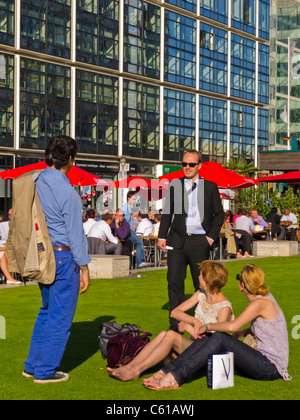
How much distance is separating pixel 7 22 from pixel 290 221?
79.7ft

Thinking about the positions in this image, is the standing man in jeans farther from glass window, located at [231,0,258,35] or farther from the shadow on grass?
glass window, located at [231,0,258,35]

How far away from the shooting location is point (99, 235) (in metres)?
16.8

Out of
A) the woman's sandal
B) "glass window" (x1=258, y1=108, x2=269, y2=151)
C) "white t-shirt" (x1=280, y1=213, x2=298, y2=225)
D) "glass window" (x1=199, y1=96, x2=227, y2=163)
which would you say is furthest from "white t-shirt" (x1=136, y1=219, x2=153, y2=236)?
"glass window" (x1=258, y1=108, x2=269, y2=151)

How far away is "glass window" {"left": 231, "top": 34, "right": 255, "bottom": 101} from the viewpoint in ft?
218

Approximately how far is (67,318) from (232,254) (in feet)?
53.9

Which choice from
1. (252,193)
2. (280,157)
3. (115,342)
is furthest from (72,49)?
(115,342)

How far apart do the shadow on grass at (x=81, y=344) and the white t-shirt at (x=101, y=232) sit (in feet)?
21.6

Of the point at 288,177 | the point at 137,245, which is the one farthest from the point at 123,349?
the point at 288,177

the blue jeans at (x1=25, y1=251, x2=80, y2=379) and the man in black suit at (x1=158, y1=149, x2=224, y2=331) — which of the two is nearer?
the blue jeans at (x1=25, y1=251, x2=80, y2=379)

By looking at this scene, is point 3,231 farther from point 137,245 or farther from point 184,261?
point 184,261

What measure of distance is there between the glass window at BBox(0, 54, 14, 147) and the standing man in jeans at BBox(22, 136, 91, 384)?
3965cm

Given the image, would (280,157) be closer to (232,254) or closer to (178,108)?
(178,108)

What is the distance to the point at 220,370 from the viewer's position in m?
6.00

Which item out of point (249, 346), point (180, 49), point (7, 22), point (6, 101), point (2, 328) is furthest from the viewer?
point (180, 49)
